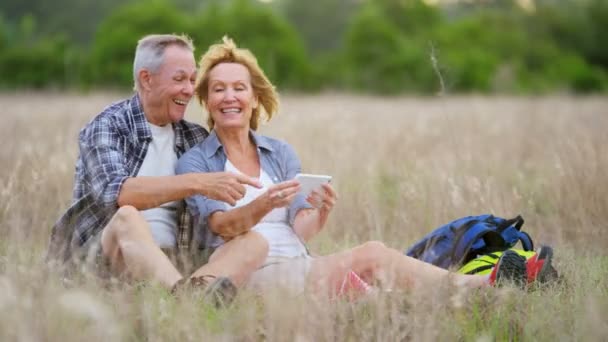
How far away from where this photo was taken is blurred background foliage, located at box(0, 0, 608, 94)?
3117cm

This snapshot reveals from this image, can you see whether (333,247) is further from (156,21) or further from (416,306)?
(156,21)

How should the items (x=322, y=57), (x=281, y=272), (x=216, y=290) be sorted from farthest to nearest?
1. (x=322, y=57)
2. (x=281, y=272)
3. (x=216, y=290)

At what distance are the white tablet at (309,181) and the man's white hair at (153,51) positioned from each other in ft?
3.44

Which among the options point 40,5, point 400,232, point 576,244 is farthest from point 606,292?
Result: point 40,5

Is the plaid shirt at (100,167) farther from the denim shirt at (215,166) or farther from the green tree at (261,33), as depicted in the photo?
the green tree at (261,33)

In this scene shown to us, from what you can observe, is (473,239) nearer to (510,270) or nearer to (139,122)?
(510,270)

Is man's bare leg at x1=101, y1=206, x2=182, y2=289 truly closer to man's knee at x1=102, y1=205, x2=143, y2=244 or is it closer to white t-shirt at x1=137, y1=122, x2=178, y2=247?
man's knee at x1=102, y1=205, x2=143, y2=244

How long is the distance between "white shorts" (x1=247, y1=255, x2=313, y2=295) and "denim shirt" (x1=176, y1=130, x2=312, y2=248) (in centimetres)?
24

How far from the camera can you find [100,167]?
401 centimetres

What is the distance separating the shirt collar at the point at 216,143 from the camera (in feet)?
13.9

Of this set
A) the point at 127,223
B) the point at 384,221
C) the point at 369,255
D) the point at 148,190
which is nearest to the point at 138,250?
the point at 127,223

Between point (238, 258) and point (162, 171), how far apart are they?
72 cm

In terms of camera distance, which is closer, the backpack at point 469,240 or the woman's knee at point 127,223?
the woman's knee at point 127,223

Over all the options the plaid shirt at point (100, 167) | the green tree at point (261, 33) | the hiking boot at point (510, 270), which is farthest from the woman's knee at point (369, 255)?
the green tree at point (261, 33)
